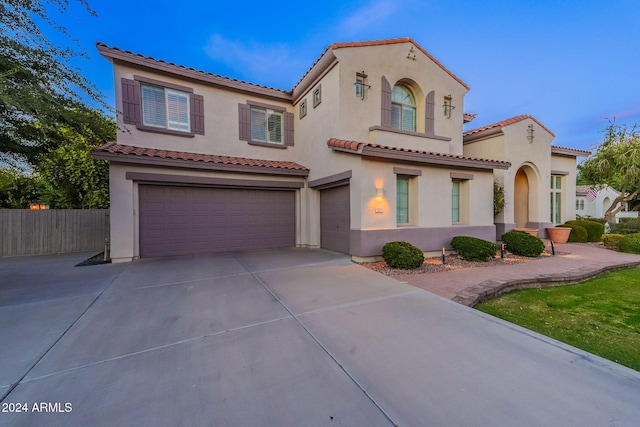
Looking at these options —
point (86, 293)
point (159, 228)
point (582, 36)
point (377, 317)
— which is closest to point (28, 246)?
point (159, 228)

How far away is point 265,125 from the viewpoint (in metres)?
11.0

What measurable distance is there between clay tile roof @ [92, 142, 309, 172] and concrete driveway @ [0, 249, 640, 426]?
14.7ft

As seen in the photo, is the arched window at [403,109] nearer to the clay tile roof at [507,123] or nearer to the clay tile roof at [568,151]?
the clay tile roof at [507,123]

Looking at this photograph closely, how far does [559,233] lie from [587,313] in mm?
9746

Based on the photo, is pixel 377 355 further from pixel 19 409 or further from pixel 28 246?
pixel 28 246

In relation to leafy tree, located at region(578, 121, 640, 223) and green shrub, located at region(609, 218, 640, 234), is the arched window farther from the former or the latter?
green shrub, located at region(609, 218, 640, 234)

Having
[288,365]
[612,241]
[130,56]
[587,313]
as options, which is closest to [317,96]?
[130,56]

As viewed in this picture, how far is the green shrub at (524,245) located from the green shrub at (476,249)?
1.57 metres

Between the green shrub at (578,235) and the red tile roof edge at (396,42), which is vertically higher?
the red tile roof edge at (396,42)

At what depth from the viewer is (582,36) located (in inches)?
602

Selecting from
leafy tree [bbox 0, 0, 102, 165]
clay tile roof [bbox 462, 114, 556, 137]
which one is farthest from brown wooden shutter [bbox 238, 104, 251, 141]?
clay tile roof [bbox 462, 114, 556, 137]

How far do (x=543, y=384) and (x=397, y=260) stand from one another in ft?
14.8

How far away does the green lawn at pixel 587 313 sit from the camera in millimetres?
3331

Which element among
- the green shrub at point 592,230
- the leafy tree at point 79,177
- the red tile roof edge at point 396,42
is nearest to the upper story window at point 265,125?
the red tile roof edge at point 396,42
